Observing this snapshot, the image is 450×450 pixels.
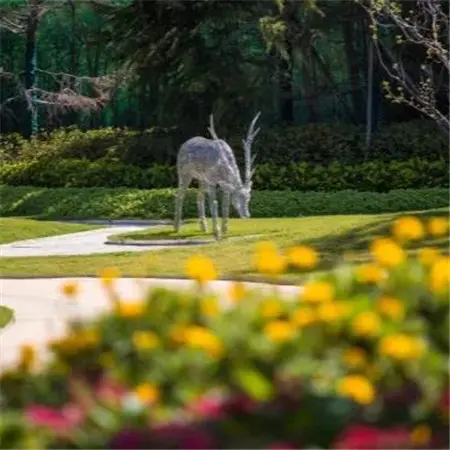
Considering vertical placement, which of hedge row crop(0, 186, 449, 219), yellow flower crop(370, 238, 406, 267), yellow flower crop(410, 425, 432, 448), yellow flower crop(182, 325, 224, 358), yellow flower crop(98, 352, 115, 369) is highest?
yellow flower crop(370, 238, 406, 267)

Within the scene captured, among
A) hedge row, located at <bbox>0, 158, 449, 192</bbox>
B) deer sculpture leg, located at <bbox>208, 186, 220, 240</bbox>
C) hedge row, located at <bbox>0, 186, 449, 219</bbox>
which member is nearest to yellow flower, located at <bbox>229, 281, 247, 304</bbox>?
deer sculpture leg, located at <bbox>208, 186, 220, 240</bbox>

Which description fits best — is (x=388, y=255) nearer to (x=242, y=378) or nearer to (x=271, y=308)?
(x=271, y=308)

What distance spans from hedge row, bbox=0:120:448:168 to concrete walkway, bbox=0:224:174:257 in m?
7.76

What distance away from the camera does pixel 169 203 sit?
23.0 meters

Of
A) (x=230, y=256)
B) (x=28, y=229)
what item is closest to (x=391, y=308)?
(x=230, y=256)

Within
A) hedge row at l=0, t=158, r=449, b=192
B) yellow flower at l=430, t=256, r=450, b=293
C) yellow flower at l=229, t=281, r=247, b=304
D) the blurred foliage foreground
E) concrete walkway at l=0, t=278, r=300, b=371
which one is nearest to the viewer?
the blurred foliage foreground

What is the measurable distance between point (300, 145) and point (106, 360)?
73.6ft

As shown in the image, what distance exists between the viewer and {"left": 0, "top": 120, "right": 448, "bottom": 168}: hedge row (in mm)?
24812

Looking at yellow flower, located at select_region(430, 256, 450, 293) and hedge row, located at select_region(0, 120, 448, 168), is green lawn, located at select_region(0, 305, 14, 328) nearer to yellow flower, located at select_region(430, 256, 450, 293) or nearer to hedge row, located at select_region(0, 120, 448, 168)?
yellow flower, located at select_region(430, 256, 450, 293)

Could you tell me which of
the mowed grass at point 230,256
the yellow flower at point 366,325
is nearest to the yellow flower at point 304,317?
the yellow flower at point 366,325

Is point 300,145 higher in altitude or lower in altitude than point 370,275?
lower

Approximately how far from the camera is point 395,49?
25562mm

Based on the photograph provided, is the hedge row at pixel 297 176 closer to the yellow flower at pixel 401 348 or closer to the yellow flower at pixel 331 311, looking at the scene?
the yellow flower at pixel 331 311

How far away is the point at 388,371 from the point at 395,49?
23.2m
